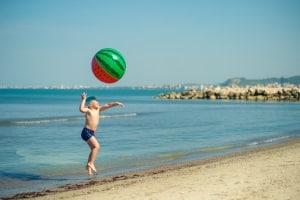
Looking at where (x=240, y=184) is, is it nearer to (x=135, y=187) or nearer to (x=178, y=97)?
(x=135, y=187)

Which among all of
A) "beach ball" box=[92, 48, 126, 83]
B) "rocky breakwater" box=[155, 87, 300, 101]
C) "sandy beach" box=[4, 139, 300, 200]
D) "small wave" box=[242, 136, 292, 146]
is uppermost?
"beach ball" box=[92, 48, 126, 83]

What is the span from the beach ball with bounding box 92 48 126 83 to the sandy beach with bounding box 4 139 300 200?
2.41 metres

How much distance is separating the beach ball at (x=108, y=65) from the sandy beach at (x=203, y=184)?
241 centimetres

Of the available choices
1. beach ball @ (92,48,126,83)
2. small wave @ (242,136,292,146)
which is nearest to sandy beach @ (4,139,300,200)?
beach ball @ (92,48,126,83)

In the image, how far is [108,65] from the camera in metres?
10.7

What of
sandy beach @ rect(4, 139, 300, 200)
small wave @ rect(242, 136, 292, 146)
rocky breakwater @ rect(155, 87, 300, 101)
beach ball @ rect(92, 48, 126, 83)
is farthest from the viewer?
rocky breakwater @ rect(155, 87, 300, 101)

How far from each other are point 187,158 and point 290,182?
19.3 ft

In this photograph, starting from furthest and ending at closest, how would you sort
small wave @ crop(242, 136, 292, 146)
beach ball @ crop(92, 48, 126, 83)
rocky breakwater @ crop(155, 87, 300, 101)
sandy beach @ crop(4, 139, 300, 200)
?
rocky breakwater @ crop(155, 87, 300, 101) < small wave @ crop(242, 136, 292, 146) < beach ball @ crop(92, 48, 126, 83) < sandy beach @ crop(4, 139, 300, 200)

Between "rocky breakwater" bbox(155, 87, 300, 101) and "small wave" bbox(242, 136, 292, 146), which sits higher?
"rocky breakwater" bbox(155, 87, 300, 101)

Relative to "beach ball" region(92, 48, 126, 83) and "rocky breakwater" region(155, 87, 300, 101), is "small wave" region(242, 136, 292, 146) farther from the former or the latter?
"rocky breakwater" region(155, 87, 300, 101)

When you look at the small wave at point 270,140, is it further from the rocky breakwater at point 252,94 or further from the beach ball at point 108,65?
the rocky breakwater at point 252,94

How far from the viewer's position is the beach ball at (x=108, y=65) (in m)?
10.7

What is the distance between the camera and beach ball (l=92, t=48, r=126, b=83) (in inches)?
420

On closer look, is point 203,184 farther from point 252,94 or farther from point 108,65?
point 252,94
